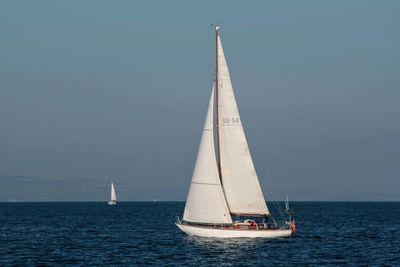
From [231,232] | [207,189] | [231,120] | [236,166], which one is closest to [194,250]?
[231,232]

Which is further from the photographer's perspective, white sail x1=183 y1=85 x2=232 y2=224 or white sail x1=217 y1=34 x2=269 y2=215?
white sail x1=217 y1=34 x2=269 y2=215

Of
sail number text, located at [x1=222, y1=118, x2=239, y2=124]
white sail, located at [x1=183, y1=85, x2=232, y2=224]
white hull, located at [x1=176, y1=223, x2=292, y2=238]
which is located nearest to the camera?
white hull, located at [x1=176, y1=223, x2=292, y2=238]

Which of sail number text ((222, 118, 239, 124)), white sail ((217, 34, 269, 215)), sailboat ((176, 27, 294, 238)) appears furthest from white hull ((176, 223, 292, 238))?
sail number text ((222, 118, 239, 124))

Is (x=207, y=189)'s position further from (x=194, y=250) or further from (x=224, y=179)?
(x=194, y=250)

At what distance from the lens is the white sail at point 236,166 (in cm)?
6384

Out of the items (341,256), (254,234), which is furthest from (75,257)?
(341,256)

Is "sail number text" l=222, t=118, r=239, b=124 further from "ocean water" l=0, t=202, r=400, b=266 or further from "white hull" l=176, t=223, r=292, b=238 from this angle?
"ocean water" l=0, t=202, r=400, b=266

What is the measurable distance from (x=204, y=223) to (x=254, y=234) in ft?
14.4

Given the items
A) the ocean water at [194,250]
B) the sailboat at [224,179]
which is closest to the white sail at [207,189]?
the sailboat at [224,179]

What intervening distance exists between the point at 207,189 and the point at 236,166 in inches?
130

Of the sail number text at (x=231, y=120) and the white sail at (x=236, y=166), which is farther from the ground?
the sail number text at (x=231, y=120)

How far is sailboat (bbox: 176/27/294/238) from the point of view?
63031 millimetres

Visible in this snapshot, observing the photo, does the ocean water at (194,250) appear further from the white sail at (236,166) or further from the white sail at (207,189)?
the white sail at (236,166)

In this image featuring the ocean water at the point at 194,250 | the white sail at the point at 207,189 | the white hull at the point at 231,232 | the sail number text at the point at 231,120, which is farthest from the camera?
the sail number text at the point at 231,120
